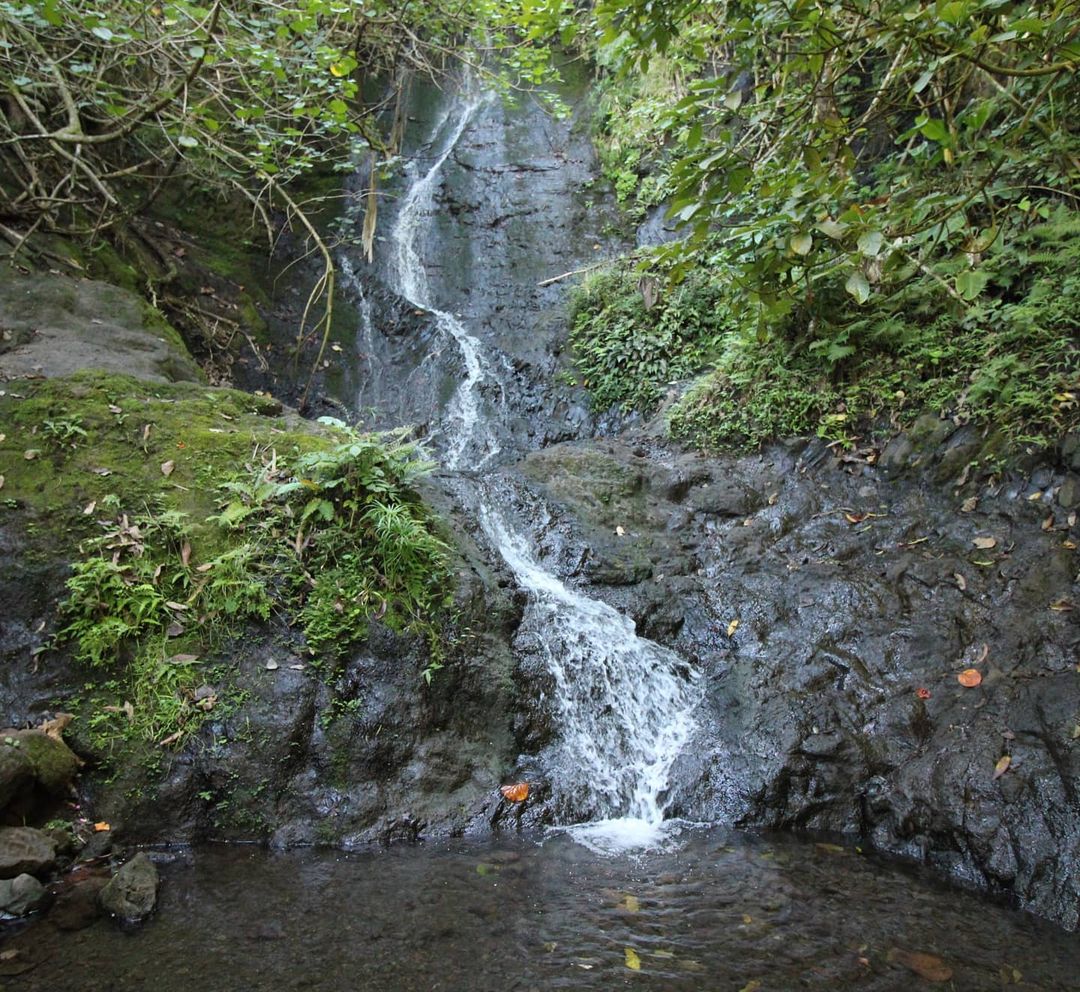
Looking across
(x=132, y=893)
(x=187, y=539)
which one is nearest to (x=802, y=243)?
A: (x=187, y=539)

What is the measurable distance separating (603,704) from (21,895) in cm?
347

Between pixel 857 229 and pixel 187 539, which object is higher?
pixel 857 229

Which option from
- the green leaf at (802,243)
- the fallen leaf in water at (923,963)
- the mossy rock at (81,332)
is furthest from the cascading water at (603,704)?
the mossy rock at (81,332)

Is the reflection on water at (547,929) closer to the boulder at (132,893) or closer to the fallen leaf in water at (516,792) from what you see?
the boulder at (132,893)

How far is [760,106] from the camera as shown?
494cm

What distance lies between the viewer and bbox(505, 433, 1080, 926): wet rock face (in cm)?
407

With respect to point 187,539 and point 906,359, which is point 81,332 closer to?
point 187,539

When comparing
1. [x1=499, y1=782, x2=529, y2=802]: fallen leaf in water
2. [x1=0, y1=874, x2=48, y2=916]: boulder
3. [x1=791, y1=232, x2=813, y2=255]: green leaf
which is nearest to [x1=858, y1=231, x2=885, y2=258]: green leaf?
[x1=791, y1=232, x2=813, y2=255]: green leaf

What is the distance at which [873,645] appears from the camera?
513cm

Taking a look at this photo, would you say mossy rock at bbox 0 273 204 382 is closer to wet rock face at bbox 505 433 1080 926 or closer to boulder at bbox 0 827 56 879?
boulder at bbox 0 827 56 879

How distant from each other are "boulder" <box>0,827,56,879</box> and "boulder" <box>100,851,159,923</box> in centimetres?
34

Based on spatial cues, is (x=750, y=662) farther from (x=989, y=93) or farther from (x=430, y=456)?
(x=989, y=93)

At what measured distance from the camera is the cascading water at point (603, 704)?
15.2 ft

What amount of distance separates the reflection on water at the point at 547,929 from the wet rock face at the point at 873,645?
1.48 feet
